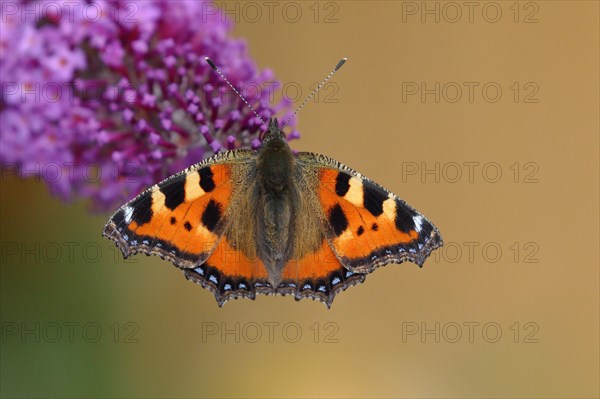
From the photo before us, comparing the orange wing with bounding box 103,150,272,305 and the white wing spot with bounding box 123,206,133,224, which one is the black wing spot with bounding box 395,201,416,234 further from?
the white wing spot with bounding box 123,206,133,224

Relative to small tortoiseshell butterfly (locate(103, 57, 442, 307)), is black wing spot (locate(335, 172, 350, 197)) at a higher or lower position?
higher

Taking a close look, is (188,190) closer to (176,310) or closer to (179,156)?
(179,156)
